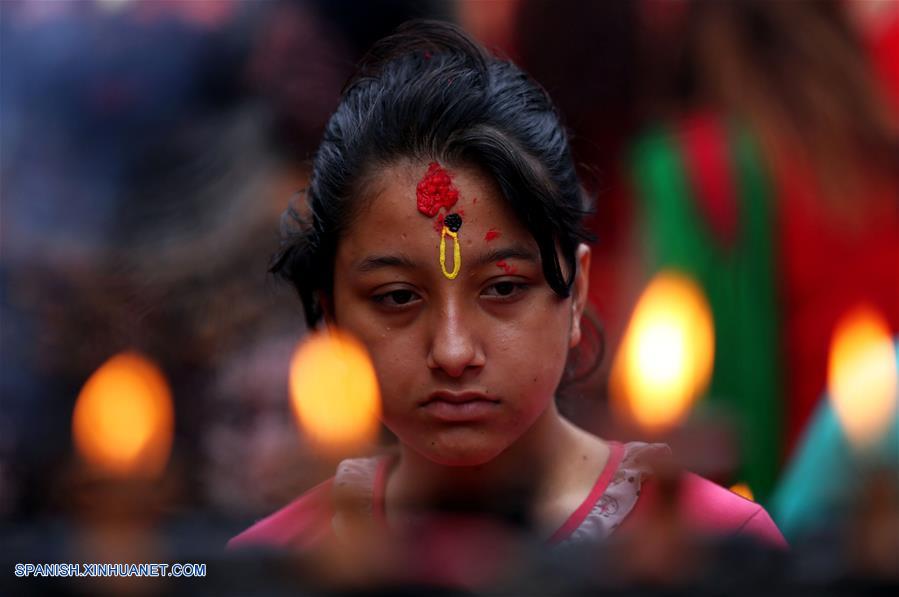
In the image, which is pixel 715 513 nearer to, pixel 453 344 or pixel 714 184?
pixel 453 344

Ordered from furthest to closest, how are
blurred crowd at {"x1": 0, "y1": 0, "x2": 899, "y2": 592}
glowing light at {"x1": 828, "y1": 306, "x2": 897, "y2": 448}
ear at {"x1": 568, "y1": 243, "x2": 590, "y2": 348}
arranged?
1. blurred crowd at {"x1": 0, "y1": 0, "x2": 899, "y2": 592}
2. glowing light at {"x1": 828, "y1": 306, "x2": 897, "y2": 448}
3. ear at {"x1": 568, "y1": 243, "x2": 590, "y2": 348}

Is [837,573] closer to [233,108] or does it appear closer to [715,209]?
[715,209]

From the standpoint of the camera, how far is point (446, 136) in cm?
154

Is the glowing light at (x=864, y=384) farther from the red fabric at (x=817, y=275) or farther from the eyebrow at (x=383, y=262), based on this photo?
the eyebrow at (x=383, y=262)

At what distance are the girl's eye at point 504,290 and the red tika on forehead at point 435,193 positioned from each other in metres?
0.12

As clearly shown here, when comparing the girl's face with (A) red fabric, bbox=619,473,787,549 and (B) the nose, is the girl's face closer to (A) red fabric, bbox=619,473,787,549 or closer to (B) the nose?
(B) the nose

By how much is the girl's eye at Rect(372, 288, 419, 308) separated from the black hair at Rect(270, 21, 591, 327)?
123 millimetres

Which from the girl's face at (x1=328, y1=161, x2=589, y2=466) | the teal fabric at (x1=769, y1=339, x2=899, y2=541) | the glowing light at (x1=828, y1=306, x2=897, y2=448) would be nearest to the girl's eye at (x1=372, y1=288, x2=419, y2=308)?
the girl's face at (x1=328, y1=161, x2=589, y2=466)

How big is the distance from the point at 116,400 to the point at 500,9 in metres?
1.70

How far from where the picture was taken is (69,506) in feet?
5.52

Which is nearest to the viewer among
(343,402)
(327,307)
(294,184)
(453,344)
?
(453,344)

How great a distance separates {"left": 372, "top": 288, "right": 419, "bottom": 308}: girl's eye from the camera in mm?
1535

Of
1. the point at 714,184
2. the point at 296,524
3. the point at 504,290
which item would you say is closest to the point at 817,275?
the point at 714,184

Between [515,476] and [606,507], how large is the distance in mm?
160
